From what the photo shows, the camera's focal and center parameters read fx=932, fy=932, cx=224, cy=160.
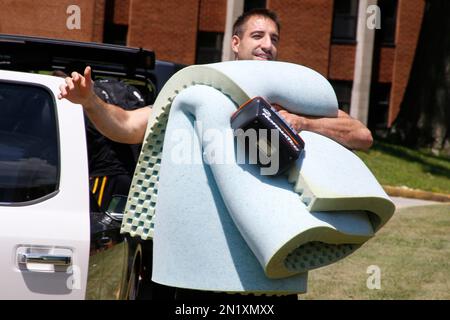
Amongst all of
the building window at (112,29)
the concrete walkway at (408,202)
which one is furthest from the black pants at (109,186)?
the building window at (112,29)

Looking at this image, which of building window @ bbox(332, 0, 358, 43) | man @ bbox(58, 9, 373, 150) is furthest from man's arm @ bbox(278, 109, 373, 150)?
building window @ bbox(332, 0, 358, 43)

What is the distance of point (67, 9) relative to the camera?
26141mm

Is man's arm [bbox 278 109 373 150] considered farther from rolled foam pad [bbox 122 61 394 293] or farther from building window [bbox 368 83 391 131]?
building window [bbox 368 83 391 131]

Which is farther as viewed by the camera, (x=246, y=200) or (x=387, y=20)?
(x=387, y=20)

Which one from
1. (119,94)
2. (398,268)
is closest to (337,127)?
(119,94)

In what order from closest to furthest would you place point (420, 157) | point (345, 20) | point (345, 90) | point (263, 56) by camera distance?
point (263, 56), point (420, 157), point (345, 20), point (345, 90)

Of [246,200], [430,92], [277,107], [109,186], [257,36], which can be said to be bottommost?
[430,92]

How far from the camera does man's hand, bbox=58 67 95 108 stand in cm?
340

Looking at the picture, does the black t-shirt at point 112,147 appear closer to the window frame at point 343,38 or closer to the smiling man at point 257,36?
the smiling man at point 257,36

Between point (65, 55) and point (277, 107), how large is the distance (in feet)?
8.54

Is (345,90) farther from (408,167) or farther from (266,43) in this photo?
(266,43)

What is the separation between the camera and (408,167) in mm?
20188
